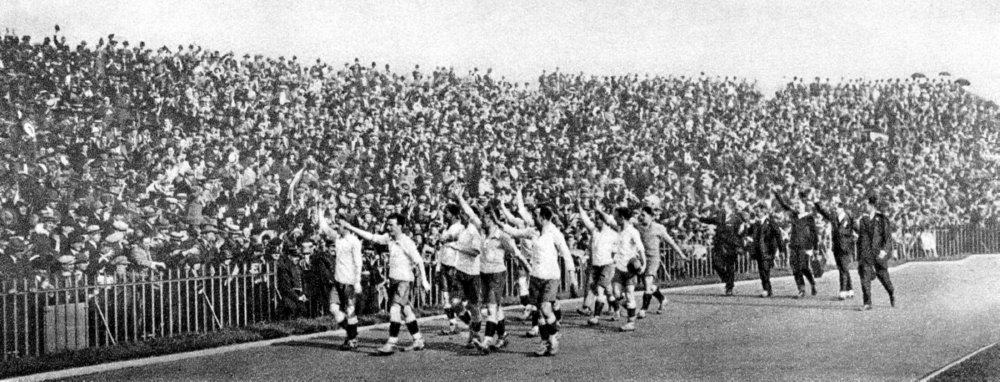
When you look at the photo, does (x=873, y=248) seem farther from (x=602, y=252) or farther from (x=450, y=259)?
(x=450, y=259)

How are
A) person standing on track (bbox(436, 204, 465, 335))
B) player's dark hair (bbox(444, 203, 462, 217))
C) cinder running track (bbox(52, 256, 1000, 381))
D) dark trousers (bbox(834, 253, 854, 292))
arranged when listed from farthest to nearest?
dark trousers (bbox(834, 253, 854, 292))
person standing on track (bbox(436, 204, 465, 335))
player's dark hair (bbox(444, 203, 462, 217))
cinder running track (bbox(52, 256, 1000, 381))

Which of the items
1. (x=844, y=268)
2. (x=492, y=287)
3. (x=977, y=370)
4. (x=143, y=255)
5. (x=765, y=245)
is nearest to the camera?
(x=977, y=370)

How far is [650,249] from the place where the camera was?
16281mm

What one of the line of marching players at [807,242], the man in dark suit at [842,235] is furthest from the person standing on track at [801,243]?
the man in dark suit at [842,235]

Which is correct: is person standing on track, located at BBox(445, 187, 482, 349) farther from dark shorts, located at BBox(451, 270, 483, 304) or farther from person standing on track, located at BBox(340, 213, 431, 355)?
person standing on track, located at BBox(340, 213, 431, 355)

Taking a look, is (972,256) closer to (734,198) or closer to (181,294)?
(734,198)

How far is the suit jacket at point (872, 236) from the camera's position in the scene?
55.5ft

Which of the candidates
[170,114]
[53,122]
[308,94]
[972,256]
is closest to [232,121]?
[170,114]

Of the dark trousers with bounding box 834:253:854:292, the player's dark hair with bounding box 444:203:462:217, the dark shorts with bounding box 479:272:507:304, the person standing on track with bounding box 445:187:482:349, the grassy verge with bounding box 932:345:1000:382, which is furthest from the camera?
the dark trousers with bounding box 834:253:854:292

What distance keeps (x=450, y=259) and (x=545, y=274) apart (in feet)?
9.66

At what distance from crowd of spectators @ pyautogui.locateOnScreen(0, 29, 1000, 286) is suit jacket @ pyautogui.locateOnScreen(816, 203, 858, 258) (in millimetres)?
4298

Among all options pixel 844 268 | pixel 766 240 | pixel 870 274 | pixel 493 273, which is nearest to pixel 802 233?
pixel 766 240

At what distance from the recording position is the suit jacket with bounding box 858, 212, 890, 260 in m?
16.9

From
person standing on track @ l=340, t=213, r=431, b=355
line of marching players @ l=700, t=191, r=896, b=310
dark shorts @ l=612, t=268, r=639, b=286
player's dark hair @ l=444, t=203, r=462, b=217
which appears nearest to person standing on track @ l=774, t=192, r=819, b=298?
line of marching players @ l=700, t=191, r=896, b=310
